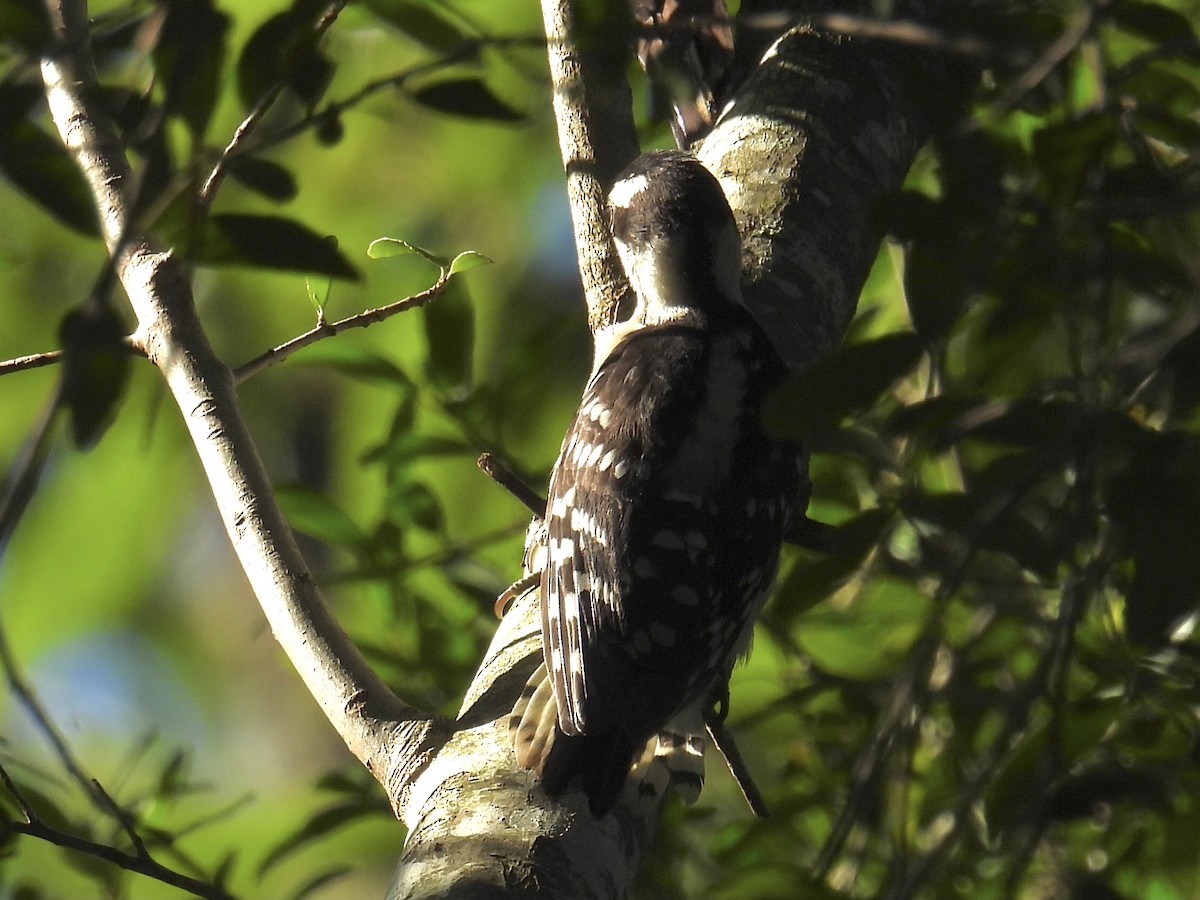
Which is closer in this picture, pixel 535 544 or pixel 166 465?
pixel 535 544

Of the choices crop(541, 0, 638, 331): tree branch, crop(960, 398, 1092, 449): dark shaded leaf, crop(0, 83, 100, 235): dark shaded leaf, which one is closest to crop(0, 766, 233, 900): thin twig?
crop(0, 83, 100, 235): dark shaded leaf

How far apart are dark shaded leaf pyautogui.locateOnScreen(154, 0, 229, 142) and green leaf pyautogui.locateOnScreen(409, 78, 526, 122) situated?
24 centimetres

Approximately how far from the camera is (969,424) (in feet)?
3.60

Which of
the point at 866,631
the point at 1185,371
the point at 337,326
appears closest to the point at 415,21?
the point at 337,326

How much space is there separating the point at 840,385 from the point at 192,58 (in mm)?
608

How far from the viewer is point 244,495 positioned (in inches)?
80.7

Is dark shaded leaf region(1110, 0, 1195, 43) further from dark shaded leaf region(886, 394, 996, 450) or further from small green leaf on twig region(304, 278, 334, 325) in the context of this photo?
small green leaf on twig region(304, 278, 334, 325)

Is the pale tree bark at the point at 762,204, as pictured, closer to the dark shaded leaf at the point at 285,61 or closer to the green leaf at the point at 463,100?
the green leaf at the point at 463,100

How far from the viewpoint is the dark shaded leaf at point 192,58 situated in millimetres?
957

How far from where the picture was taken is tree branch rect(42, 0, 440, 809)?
1.90 metres

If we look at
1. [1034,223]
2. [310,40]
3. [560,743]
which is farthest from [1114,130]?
[560,743]

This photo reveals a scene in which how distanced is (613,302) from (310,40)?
5.17ft

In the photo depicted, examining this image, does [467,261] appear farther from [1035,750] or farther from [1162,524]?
[1162,524]

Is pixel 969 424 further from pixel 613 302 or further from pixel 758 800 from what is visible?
pixel 613 302
